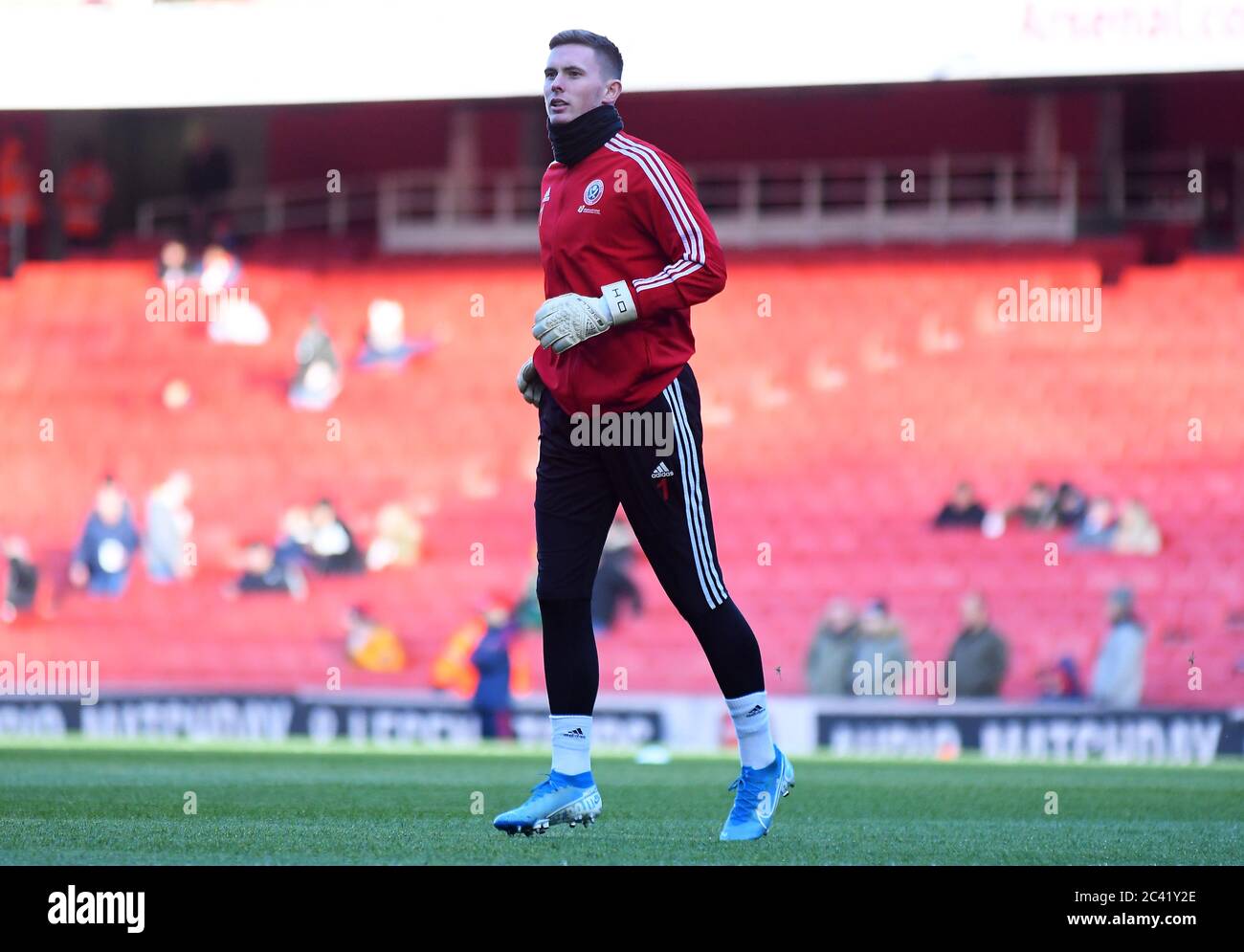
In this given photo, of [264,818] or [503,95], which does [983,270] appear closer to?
[503,95]

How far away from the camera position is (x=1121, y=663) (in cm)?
1444

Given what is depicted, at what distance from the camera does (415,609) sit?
16906 mm

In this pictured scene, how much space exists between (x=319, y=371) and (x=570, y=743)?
1406cm

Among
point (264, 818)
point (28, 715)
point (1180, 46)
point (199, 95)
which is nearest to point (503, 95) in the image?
point (199, 95)

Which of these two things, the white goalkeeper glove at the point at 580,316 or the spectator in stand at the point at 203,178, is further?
the spectator in stand at the point at 203,178

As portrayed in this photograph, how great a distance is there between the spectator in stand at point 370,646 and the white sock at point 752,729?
11.0 metres

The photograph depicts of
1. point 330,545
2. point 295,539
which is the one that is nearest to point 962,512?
point 330,545

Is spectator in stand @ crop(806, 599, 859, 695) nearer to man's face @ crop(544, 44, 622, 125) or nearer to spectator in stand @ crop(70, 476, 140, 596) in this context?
spectator in stand @ crop(70, 476, 140, 596)

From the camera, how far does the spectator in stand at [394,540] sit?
17.3 m

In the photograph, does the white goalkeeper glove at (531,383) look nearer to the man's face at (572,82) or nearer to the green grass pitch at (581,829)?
the man's face at (572,82)

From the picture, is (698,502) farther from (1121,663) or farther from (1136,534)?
(1136,534)

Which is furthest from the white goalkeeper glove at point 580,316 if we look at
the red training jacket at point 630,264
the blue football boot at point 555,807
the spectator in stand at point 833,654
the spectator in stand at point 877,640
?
the spectator in stand at point 833,654

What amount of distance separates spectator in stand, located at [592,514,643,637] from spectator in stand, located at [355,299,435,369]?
4.09 metres

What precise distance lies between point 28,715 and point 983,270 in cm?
989
